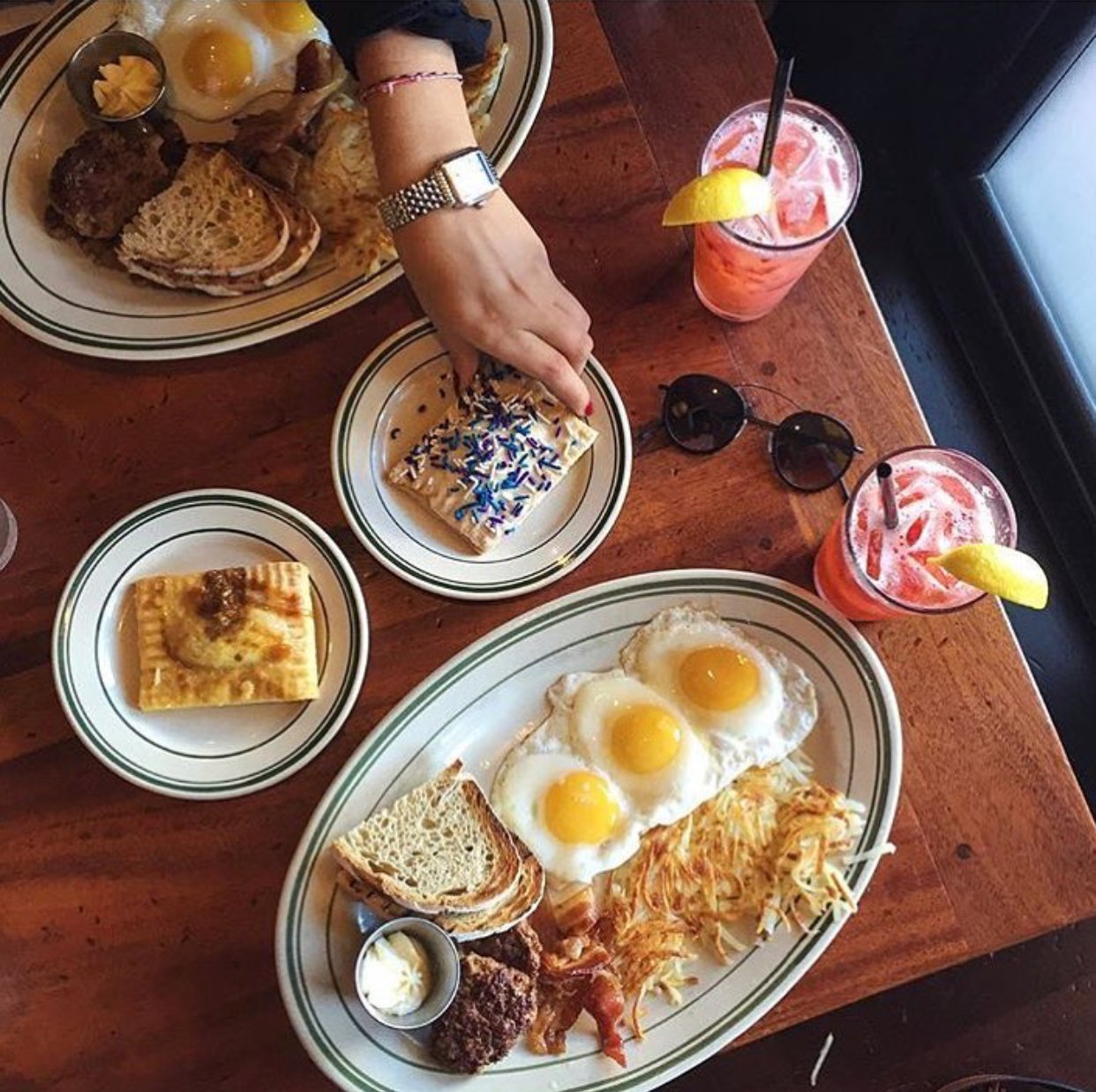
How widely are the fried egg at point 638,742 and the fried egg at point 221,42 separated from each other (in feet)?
3.95

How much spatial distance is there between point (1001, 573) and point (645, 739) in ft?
2.01

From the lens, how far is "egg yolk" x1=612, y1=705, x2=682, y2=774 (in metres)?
1.87

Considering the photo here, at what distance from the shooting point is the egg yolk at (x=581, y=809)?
185 centimetres

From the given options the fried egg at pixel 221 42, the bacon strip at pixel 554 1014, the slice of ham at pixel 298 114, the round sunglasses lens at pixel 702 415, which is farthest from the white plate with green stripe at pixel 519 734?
the fried egg at pixel 221 42

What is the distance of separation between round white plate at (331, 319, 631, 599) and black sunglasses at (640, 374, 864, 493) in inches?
4.2

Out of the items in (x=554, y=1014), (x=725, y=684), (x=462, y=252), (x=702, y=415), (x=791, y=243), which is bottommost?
(x=554, y=1014)

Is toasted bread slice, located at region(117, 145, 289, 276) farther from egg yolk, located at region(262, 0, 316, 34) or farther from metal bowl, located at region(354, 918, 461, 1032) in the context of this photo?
metal bowl, located at region(354, 918, 461, 1032)

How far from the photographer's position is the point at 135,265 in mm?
1951

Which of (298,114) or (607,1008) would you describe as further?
(298,114)

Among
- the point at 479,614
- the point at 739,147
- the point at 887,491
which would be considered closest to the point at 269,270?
the point at 479,614

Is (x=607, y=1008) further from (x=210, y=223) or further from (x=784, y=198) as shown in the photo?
(x=210, y=223)

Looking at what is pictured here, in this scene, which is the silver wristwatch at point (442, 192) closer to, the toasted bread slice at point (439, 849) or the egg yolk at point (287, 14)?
the egg yolk at point (287, 14)

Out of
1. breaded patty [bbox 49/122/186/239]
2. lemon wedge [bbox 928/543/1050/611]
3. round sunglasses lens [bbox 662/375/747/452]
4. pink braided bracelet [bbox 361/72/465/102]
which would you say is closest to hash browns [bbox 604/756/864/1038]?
lemon wedge [bbox 928/543/1050/611]

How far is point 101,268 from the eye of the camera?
2.01m
